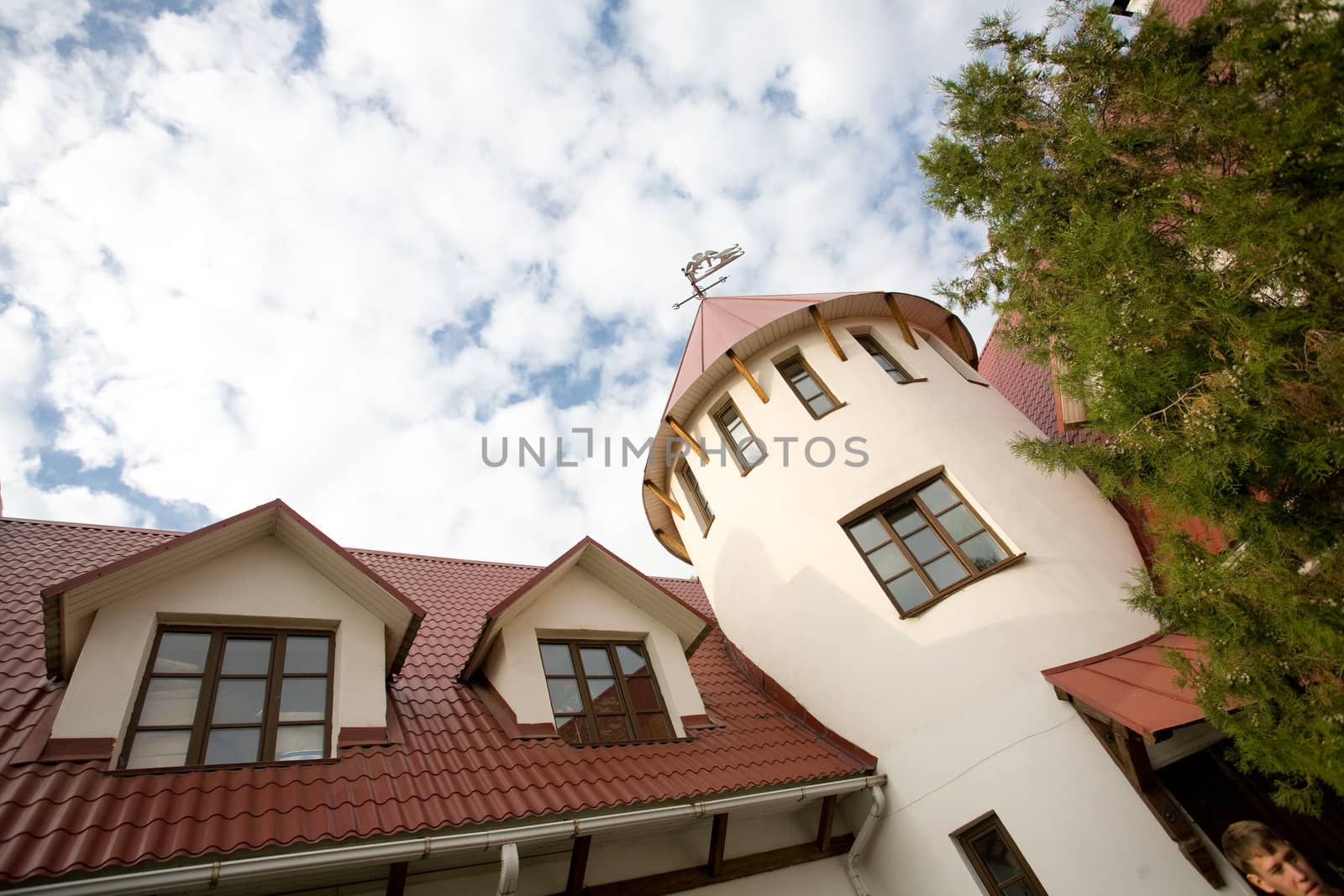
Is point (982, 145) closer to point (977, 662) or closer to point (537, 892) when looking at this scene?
point (977, 662)

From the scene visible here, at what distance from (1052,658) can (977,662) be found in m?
0.71

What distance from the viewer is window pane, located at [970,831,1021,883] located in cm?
652

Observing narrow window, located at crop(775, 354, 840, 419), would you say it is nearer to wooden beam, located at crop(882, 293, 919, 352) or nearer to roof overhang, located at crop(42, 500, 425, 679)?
wooden beam, located at crop(882, 293, 919, 352)

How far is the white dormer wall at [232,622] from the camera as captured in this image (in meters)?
5.32

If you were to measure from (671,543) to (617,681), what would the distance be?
212 inches

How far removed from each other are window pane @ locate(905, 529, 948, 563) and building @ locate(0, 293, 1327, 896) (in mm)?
65

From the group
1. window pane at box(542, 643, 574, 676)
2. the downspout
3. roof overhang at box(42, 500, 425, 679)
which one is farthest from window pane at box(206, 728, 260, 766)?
the downspout

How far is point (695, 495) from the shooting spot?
11.5 metres

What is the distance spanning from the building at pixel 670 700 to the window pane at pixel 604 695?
0.09 m

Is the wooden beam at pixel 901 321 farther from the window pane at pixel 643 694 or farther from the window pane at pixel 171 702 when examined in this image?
the window pane at pixel 171 702

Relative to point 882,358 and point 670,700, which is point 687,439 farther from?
point 670,700

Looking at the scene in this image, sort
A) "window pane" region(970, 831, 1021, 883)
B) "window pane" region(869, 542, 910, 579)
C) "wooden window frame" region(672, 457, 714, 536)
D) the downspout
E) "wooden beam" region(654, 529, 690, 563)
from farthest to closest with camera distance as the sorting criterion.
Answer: "wooden beam" region(654, 529, 690, 563) → "wooden window frame" region(672, 457, 714, 536) → "window pane" region(869, 542, 910, 579) → the downspout → "window pane" region(970, 831, 1021, 883)

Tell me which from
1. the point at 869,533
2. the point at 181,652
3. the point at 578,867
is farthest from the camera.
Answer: the point at 869,533

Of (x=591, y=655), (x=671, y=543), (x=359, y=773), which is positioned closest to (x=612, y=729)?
(x=591, y=655)
